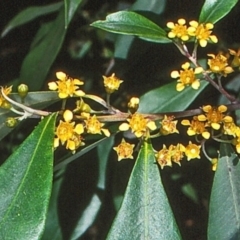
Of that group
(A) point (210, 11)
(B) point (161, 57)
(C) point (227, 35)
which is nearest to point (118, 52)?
(B) point (161, 57)

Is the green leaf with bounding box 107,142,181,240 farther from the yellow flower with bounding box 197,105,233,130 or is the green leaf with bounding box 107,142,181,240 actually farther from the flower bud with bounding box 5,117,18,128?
the flower bud with bounding box 5,117,18,128

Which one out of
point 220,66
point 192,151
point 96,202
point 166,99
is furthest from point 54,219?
point 220,66

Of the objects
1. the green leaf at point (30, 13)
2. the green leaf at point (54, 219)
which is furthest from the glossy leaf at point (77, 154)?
the green leaf at point (30, 13)

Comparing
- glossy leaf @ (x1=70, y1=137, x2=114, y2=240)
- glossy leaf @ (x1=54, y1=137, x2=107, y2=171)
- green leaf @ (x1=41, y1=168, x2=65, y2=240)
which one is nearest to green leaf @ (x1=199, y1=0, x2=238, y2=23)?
glossy leaf @ (x1=54, y1=137, x2=107, y2=171)

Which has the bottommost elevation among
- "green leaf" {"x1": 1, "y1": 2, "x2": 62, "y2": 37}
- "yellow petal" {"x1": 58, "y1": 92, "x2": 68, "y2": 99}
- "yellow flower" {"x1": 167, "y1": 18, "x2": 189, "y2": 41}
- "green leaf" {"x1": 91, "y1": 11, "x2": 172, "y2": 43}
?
"yellow petal" {"x1": 58, "y1": 92, "x2": 68, "y2": 99}

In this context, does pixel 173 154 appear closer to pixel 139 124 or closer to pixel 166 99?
pixel 139 124

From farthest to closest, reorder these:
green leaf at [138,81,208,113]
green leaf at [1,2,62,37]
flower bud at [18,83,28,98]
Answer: green leaf at [1,2,62,37] < green leaf at [138,81,208,113] < flower bud at [18,83,28,98]
